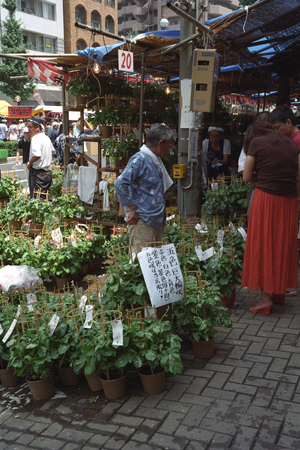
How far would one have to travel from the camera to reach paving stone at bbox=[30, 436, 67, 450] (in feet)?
9.50

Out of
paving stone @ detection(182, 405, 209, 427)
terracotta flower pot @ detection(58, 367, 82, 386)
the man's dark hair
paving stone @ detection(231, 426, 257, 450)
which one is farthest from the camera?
the man's dark hair

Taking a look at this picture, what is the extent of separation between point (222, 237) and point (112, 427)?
260 centimetres

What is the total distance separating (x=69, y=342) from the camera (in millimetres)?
3488

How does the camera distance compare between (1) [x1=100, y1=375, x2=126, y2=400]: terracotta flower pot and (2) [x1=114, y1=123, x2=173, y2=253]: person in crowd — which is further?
(2) [x1=114, y1=123, x2=173, y2=253]: person in crowd

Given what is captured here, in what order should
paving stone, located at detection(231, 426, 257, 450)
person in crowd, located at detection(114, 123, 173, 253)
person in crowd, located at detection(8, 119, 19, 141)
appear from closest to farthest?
Answer: paving stone, located at detection(231, 426, 257, 450)
person in crowd, located at detection(114, 123, 173, 253)
person in crowd, located at detection(8, 119, 19, 141)

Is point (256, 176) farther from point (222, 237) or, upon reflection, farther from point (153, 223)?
point (153, 223)

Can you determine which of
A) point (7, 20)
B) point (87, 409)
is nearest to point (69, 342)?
point (87, 409)

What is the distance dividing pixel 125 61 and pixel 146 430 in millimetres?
5296

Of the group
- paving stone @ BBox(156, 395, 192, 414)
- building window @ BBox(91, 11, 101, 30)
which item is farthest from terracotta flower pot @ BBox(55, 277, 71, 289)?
building window @ BBox(91, 11, 101, 30)

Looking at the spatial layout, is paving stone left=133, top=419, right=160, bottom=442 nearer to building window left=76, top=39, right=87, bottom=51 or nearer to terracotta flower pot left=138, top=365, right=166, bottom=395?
terracotta flower pot left=138, top=365, right=166, bottom=395

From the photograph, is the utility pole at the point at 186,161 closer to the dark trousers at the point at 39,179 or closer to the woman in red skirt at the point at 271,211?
the woman in red skirt at the point at 271,211

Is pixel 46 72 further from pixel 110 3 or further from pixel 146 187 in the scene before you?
pixel 110 3

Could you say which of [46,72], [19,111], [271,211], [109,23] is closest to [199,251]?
[271,211]

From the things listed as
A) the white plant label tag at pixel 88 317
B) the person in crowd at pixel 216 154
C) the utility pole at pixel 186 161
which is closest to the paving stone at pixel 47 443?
the white plant label tag at pixel 88 317
